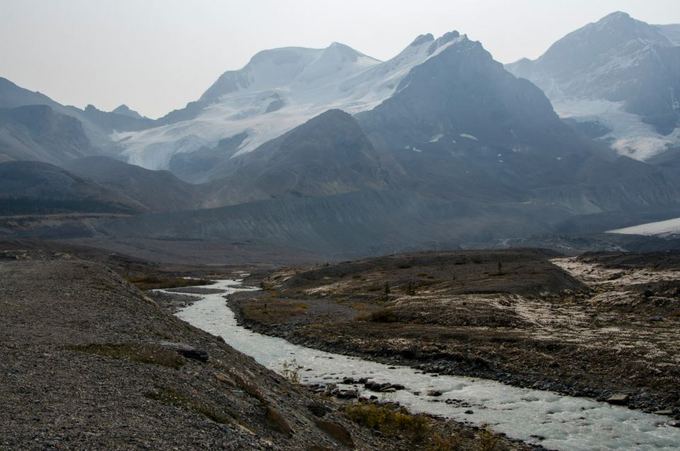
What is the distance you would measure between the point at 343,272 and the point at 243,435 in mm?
119663

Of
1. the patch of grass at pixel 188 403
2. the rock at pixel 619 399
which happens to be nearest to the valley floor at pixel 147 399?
the patch of grass at pixel 188 403

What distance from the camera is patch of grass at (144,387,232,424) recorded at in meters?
20.4

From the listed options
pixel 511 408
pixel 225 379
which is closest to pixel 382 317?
pixel 511 408

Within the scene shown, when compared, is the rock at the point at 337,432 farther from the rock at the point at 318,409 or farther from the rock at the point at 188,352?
the rock at the point at 188,352

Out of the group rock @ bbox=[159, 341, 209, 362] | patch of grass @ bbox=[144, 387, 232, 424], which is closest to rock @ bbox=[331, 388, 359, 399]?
rock @ bbox=[159, 341, 209, 362]

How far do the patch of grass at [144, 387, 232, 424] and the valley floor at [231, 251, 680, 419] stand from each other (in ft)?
82.6

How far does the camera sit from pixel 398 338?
5744 centimetres

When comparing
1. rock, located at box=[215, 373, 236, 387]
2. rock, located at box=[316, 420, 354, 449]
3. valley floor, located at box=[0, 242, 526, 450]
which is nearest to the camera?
valley floor, located at box=[0, 242, 526, 450]

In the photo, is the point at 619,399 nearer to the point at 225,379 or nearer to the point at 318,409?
the point at 318,409

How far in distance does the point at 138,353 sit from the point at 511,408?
804 inches

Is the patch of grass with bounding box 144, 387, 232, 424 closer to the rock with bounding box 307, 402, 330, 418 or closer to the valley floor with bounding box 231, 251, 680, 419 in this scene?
the rock with bounding box 307, 402, 330, 418

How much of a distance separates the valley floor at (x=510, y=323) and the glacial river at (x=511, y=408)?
1863 mm

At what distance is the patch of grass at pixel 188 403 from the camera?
20.4 meters

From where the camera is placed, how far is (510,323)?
6325 centimetres
